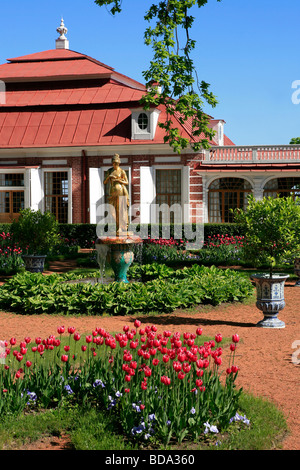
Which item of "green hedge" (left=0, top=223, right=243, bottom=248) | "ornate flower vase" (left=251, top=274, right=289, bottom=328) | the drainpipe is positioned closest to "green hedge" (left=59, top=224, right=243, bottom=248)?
"green hedge" (left=0, top=223, right=243, bottom=248)

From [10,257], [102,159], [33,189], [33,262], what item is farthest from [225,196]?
[10,257]

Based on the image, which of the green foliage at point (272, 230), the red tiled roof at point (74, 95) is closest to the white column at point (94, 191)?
the red tiled roof at point (74, 95)

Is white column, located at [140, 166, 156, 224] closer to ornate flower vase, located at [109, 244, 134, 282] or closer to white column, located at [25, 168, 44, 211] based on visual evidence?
white column, located at [25, 168, 44, 211]

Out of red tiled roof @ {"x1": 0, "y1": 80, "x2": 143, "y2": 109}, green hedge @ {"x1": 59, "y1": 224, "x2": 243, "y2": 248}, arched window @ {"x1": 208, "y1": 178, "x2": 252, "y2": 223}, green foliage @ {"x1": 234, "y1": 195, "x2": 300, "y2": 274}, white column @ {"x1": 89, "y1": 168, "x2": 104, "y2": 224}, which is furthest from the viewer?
red tiled roof @ {"x1": 0, "y1": 80, "x2": 143, "y2": 109}

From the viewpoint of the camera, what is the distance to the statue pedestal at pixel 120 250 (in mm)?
12539

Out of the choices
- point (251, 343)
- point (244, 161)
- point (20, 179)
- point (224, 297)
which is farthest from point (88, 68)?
point (251, 343)

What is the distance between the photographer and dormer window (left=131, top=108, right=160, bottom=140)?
24.6 meters

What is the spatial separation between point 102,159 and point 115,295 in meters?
15.3

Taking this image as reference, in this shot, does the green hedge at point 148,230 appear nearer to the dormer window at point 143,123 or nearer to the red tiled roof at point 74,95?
the dormer window at point 143,123

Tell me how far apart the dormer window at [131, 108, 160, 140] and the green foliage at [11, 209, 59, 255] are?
956cm

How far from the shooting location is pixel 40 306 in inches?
404

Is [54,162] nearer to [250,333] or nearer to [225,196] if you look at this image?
[225,196]

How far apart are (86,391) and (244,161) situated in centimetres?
2021

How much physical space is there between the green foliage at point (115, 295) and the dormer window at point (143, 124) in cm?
1399
